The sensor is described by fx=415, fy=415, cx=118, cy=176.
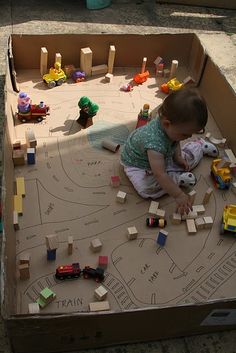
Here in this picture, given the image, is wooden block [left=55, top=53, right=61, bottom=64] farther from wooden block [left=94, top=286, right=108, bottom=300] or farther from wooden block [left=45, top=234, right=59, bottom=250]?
wooden block [left=94, top=286, right=108, bottom=300]

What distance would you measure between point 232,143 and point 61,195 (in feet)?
2.24

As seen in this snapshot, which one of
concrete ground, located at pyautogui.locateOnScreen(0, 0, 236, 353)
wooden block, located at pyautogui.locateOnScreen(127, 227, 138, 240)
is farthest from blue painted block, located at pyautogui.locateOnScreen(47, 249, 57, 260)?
concrete ground, located at pyautogui.locateOnScreen(0, 0, 236, 353)

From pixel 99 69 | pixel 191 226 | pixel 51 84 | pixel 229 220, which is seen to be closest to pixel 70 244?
pixel 191 226

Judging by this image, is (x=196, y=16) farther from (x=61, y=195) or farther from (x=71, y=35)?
(x=61, y=195)

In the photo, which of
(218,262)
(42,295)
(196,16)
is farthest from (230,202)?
(196,16)

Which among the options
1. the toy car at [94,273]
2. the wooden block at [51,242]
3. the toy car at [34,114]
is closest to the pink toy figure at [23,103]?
the toy car at [34,114]

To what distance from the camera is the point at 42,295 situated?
1050mm

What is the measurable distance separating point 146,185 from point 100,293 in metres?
0.42

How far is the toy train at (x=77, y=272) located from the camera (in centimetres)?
111

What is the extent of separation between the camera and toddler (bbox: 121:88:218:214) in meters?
1.19

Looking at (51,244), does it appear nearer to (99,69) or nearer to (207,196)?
(207,196)

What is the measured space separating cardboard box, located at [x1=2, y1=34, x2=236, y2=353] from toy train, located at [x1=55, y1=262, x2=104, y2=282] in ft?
0.06

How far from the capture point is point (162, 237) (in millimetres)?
1229

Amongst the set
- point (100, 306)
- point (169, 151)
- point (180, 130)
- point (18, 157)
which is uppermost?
point (180, 130)
